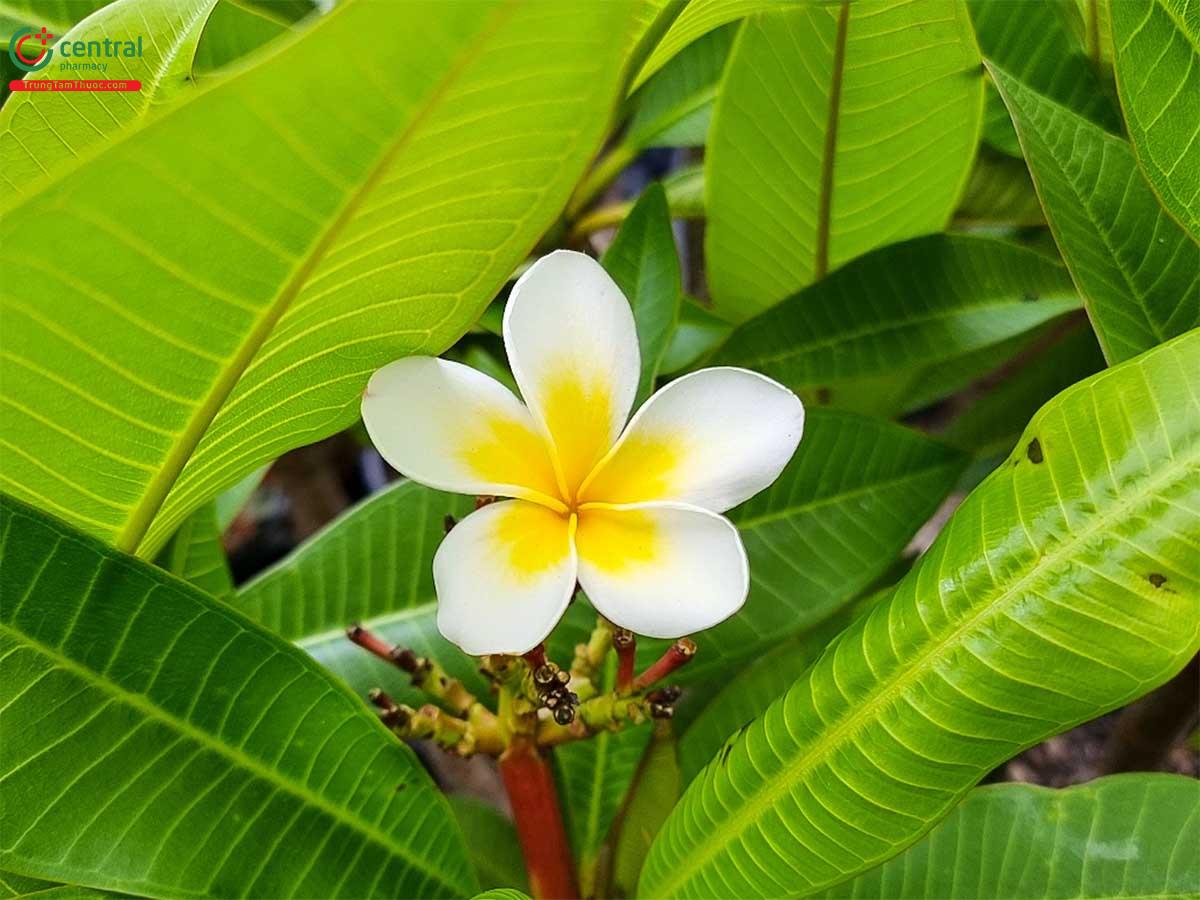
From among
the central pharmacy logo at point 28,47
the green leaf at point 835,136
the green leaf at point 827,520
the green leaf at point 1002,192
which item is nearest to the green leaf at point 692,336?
the green leaf at point 835,136

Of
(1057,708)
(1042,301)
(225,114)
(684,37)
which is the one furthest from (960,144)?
(225,114)

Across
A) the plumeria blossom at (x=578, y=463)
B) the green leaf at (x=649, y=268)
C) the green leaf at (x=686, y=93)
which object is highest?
the green leaf at (x=686, y=93)

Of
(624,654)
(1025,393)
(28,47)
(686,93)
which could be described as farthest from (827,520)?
(28,47)

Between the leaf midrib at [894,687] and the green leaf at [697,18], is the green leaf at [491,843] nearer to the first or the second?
the leaf midrib at [894,687]

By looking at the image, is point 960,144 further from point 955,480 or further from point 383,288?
point 383,288

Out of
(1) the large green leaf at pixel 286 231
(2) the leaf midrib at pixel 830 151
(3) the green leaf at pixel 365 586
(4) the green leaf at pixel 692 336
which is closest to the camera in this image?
(1) the large green leaf at pixel 286 231

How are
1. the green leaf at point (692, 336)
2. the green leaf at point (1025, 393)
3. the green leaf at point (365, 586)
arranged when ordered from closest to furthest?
the green leaf at point (365, 586)
the green leaf at point (692, 336)
the green leaf at point (1025, 393)

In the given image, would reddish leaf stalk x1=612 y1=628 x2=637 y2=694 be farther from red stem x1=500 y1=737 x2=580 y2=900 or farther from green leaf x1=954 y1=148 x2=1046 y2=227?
green leaf x1=954 y1=148 x2=1046 y2=227

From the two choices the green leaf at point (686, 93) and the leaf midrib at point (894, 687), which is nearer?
the leaf midrib at point (894, 687)
